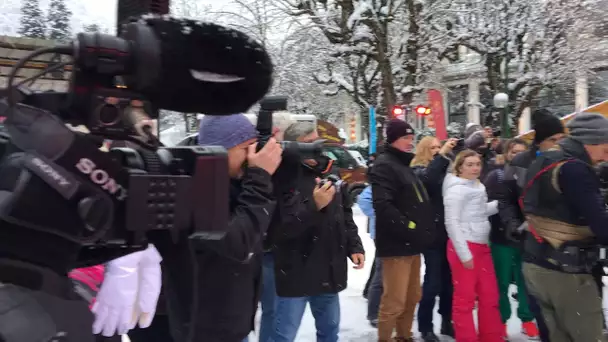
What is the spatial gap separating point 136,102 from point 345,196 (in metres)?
3.33

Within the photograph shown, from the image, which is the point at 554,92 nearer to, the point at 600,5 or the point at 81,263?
the point at 600,5

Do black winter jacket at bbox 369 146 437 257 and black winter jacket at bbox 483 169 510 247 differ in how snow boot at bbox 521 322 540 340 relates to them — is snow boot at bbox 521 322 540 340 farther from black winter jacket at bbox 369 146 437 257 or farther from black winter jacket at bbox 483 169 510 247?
black winter jacket at bbox 369 146 437 257

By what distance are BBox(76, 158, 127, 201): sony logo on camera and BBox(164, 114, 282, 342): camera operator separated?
1.06 feet

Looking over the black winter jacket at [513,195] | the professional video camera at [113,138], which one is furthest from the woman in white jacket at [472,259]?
the professional video camera at [113,138]

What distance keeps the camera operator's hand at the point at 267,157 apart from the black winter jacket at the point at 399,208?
243cm

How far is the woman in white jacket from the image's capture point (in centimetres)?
482

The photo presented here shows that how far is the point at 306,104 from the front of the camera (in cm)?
2862

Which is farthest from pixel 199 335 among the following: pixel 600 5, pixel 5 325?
pixel 600 5

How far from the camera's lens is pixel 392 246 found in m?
4.72

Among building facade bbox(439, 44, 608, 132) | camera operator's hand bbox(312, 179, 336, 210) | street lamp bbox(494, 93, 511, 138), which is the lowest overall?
camera operator's hand bbox(312, 179, 336, 210)

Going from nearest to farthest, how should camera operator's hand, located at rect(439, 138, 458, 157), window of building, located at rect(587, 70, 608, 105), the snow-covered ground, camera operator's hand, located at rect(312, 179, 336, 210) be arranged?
camera operator's hand, located at rect(312, 179, 336, 210) → camera operator's hand, located at rect(439, 138, 458, 157) → the snow-covered ground → window of building, located at rect(587, 70, 608, 105)

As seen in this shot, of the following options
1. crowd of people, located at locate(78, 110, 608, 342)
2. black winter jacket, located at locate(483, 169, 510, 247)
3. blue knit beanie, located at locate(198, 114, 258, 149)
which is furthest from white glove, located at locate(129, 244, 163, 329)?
black winter jacket, located at locate(483, 169, 510, 247)

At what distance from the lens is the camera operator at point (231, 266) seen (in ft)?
6.17

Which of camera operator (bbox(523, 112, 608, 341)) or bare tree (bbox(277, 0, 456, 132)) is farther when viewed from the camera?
bare tree (bbox(277, 0, 456, 132))
